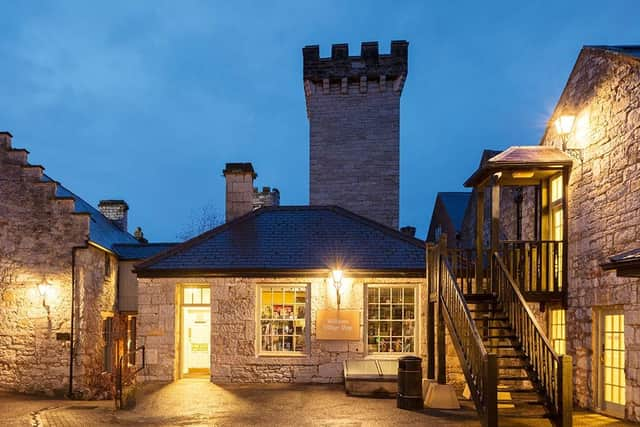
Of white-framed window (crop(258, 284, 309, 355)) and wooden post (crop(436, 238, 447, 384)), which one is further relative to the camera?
white-framed window (crop(258, 284, 309, 355))

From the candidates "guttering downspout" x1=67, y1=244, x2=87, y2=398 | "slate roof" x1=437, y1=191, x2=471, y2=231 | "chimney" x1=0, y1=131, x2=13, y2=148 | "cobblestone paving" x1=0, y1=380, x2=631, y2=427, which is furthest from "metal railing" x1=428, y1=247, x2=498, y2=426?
"slate roof" x1=437, y1=191, x2=471, y2=231

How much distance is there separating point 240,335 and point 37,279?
5719mm

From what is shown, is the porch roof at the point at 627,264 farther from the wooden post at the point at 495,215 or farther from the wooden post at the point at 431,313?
the wooden post at the point at 431,313

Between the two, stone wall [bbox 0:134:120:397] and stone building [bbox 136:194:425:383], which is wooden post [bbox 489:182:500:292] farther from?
stone wall [bbox 0:134:120:397]

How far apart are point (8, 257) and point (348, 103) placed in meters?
14.6

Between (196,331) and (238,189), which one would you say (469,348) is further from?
(238,189)

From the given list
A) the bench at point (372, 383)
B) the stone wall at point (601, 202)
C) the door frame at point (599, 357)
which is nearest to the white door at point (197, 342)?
the bench at point (372, 383)

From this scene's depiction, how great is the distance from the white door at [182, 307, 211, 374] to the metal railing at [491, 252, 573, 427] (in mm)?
7127

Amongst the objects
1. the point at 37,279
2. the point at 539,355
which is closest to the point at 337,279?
the point at 539,355

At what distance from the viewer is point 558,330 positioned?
11.5m

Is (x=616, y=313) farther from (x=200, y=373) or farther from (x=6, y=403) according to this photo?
(x=6, y=403)

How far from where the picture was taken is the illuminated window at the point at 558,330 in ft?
36.7

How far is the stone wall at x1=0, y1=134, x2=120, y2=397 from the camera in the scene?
14570 mm

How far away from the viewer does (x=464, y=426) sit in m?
8.59
